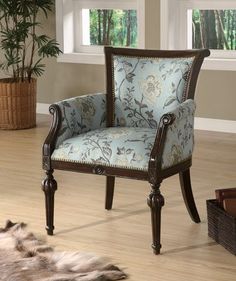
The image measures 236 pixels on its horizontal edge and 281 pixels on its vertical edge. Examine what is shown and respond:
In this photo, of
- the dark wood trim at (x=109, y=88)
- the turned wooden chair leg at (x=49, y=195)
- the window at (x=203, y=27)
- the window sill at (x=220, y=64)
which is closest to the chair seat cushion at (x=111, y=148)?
the turned wooden chair leg at (x=49, y=195)

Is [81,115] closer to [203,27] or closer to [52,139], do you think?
[52,139]

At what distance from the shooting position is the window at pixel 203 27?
21.1 feet

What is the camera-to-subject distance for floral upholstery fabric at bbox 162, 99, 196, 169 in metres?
3.64

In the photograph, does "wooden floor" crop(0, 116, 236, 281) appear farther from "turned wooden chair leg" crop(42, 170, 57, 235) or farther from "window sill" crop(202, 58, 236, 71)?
"window sill" crop(202, 58, 236, 71)

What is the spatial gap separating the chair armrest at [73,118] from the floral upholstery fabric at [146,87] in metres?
0.10

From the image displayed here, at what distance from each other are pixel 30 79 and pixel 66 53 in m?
0.51

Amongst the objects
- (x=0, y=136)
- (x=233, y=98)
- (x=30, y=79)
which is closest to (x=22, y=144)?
(x=0, y=136)

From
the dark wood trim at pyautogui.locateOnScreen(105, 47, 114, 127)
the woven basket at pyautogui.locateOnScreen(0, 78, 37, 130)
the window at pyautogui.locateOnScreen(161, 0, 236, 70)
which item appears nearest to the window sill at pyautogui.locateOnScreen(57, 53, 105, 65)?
the woven basket at pyautogui.locateOnScreen(0, 78, 37, 130)

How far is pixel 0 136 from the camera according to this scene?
21.4ft

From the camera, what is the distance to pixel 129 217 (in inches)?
165

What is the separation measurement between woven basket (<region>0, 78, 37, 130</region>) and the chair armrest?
266cm

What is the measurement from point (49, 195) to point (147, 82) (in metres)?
0.81

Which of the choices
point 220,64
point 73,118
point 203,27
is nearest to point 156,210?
point 73,118

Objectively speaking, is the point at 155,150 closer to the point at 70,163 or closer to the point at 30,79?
the point at 70,163
